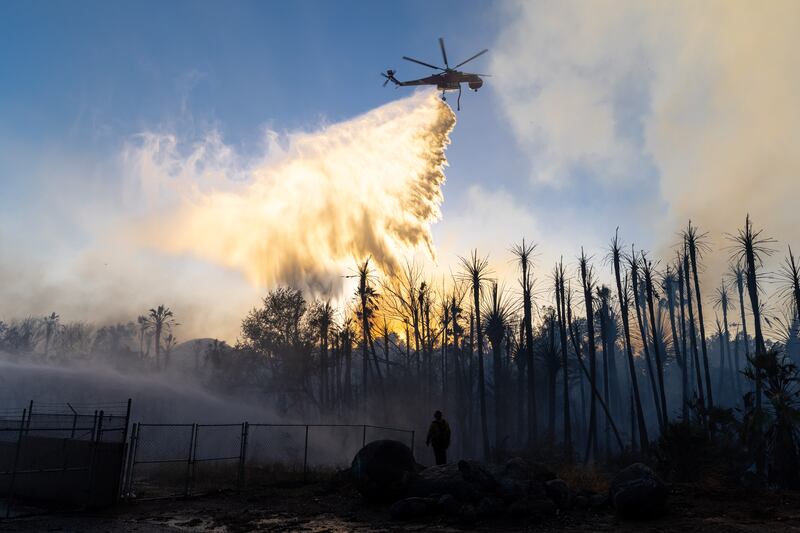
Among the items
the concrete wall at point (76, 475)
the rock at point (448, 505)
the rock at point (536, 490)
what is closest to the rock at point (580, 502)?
the rock at point (536, 490)

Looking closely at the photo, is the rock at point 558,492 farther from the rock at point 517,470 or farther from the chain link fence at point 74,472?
the chain link fence at point 74,472

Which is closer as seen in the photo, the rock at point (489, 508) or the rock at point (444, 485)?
the rock at point (489, 508)

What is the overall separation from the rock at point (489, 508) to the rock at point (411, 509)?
1.50m

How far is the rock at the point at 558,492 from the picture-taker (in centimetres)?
1617

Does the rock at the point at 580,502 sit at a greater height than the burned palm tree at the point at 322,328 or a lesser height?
lesser

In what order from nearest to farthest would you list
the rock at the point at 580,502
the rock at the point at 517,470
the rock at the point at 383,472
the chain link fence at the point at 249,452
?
the rock at the point at 580,502, the rock at the point at 517,470, the rock at the point at 383,472, the chain link fence at the point at 249,452

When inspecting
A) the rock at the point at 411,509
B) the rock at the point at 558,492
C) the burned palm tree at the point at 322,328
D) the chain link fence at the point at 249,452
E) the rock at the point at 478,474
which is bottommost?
the chain link fence at the point at 249,452

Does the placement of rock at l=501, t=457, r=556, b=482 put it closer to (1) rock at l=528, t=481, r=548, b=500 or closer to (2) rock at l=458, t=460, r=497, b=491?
(1) rock at l=528, t=481, r=548, b=500

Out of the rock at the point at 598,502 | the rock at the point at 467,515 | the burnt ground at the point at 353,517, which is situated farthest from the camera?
the rock at the point at 598,502

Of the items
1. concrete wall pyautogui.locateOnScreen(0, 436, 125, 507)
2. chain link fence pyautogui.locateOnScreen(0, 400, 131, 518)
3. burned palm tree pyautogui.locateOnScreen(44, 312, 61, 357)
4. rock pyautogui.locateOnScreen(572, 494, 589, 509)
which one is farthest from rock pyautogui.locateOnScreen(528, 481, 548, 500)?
burned palm tree pyautogui.locateOnScreen(44, 312, 61, 357)

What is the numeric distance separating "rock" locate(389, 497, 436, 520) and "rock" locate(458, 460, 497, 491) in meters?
1.66

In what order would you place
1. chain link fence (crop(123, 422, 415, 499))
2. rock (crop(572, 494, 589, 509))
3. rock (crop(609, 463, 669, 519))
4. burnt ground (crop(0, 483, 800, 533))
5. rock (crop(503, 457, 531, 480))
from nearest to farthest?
burnt ground (crop(0, 483, 800, 533)) < rock (crop(609, 463, 669, 519)) < rock (crop(572, 494, 589, 509)) < rock (crop(503, 457, 531, 480)) < chain link fence (crop(123, 422, 415, 499))

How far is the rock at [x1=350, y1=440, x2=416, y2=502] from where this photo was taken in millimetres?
17594

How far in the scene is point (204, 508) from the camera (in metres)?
16.9
